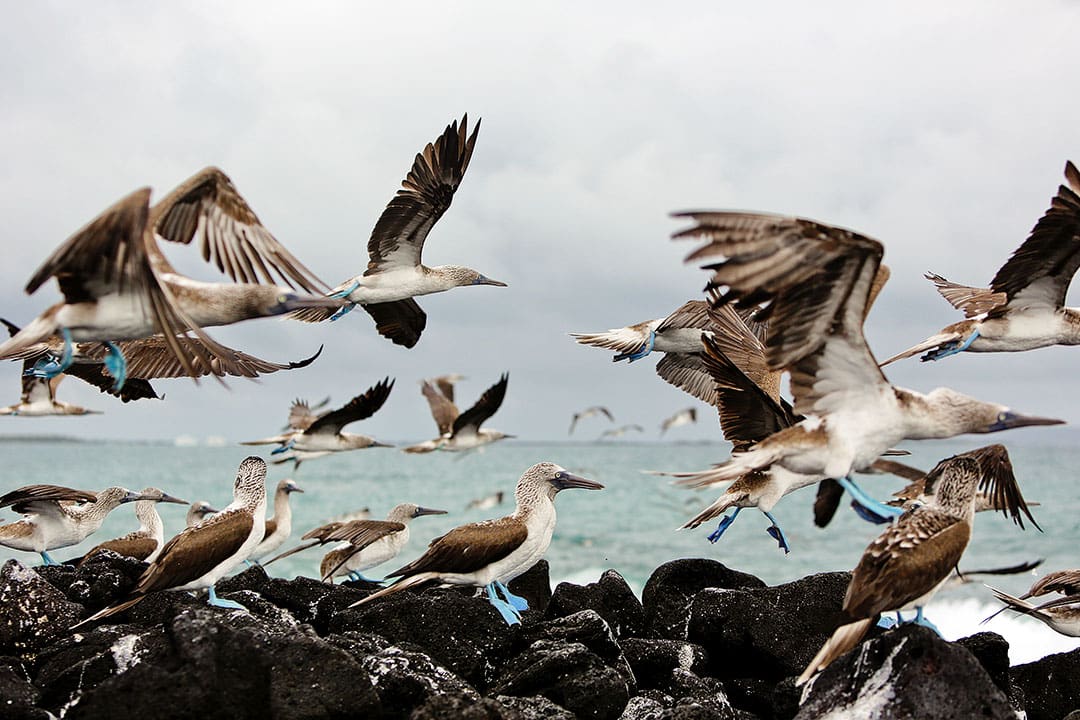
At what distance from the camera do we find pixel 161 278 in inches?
254

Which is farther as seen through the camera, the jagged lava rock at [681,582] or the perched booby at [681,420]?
the perched booby at [681,420]

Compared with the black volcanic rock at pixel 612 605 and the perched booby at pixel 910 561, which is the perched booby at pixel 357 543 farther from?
the perched booby at pixel 910 561

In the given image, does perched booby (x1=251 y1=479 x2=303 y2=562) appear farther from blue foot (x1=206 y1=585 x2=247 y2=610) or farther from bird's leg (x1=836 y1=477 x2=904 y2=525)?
bird's leg (x1=836 y1=477 x2=904 y2=525)

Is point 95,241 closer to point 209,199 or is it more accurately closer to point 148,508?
point 209,199

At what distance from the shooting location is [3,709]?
5.79 meters

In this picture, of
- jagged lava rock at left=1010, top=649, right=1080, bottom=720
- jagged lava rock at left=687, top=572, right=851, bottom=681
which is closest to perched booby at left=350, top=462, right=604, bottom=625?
jagged lava rock at left=687, top=572, right=851, bottom=681

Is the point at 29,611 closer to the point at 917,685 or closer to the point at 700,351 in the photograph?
the point at 917,685

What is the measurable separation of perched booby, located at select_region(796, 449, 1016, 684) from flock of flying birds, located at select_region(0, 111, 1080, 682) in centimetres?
1

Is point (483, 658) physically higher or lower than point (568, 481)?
lower

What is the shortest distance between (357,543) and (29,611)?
11.9 feet

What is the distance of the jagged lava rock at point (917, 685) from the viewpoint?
18.7 feet

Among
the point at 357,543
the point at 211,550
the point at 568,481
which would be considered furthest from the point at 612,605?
the point at 211,550

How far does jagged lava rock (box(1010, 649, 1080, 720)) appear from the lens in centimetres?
762

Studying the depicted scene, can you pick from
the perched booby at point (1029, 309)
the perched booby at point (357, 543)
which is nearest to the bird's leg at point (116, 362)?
the perched booby at point (357, 543)
